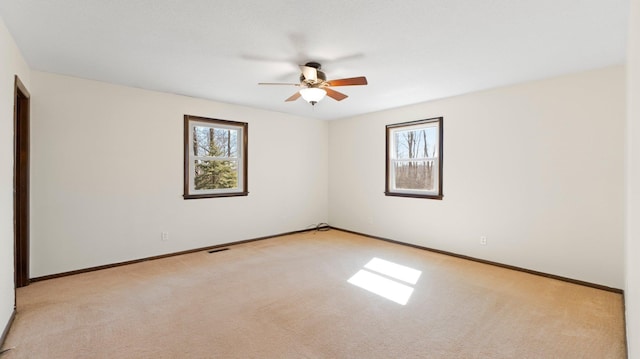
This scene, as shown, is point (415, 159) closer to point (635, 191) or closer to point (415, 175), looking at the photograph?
point (415, 175)

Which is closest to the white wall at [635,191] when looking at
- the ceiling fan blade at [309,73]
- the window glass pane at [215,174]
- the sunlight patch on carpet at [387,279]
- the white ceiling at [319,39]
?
the white ceiling at [319,39]

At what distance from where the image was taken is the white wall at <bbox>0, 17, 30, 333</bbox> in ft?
6.98

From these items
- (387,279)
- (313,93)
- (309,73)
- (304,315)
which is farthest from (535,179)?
(304,315)

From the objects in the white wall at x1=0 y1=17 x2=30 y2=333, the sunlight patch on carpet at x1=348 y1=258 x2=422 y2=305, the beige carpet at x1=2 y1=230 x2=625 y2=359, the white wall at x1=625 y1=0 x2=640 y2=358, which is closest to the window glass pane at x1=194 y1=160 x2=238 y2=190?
the beige carpet at x1=2 y1=230 x2=625 y2=359

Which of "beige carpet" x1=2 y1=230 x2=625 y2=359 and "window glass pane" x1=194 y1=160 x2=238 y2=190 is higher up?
"window glass pane" x1=194 y1=160 x2=238 y2=190

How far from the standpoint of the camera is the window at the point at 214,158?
4.47m

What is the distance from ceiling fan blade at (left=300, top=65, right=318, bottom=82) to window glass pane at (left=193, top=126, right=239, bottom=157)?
7.99ft

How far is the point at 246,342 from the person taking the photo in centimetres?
213

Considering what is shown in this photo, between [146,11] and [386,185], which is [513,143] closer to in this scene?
[386,185]

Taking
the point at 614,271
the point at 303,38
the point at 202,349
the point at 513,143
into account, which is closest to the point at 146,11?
the point at 303,38

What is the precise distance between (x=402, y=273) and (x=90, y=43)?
13.0 ft

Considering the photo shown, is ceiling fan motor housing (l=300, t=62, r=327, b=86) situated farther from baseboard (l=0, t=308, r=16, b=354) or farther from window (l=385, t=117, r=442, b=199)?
baseboard (l=0, t=308, r=16, b=354)

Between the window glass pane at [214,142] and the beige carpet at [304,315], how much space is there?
1.82 m

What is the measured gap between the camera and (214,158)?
187 inches
